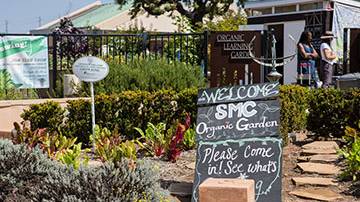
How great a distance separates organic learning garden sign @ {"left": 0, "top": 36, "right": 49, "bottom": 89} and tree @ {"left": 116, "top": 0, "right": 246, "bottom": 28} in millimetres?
20596

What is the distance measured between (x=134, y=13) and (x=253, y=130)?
28.5 metres

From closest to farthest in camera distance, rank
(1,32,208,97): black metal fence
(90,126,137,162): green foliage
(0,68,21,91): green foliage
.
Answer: (90,126,137,162): green foliage → (0,68,21,91): green foliage → (1,32,208,97): black metal fence

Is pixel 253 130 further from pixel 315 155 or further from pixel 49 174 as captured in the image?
pixel 49 174

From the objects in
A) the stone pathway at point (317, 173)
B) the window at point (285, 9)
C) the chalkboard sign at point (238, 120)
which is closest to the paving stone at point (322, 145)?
the stone pathway at point (317, 173)

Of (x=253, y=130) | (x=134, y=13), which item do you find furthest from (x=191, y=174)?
(x=134, y=13)

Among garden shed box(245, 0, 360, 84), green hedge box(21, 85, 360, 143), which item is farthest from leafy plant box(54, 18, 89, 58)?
garden shed box(245, 0, 360, 84)

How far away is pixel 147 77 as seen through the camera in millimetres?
10094

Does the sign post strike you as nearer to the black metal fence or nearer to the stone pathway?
the stone pathway

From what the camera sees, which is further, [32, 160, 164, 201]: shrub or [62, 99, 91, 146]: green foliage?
[62, 99, 91, 146]: green foliage

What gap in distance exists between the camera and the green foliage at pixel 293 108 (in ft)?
23.1

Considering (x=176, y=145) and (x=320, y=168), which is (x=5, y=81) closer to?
(x=176, y=145)

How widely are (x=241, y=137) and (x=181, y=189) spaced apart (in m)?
0.73

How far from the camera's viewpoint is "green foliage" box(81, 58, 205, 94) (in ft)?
32.5

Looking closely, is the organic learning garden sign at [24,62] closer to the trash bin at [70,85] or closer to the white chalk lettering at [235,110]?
the trash bin at [70,85]
